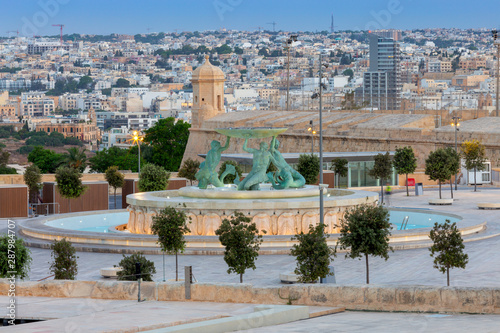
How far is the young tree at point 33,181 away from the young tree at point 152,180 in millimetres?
3535

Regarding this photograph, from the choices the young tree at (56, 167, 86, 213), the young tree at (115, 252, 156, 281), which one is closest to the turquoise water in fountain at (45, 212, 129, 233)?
the young tree at (56, 167, 86, 213)

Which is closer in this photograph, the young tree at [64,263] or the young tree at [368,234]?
the young tree at [64,263]

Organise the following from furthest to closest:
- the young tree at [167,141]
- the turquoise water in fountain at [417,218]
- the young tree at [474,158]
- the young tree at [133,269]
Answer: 1. the young tree at [167,141]
2. the young tree at [474,158]
3. the turquoise water in fountain at [417,218]
4. the young tree at [133,269]

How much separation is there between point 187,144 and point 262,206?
3876 centimetres

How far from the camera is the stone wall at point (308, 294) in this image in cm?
1236

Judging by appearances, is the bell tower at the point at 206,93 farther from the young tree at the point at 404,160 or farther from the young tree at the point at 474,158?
the young tree at the point at 404,160

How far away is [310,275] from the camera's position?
15445 mm

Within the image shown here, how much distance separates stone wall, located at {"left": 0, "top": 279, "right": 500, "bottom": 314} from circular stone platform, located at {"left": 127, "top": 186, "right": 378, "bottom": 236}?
25.8 ft

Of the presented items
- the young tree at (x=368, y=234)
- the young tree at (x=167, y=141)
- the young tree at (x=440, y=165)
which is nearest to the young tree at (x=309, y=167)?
the young tree at (x=440, y=165)

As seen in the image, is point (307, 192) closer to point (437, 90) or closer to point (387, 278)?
point (387, 278)

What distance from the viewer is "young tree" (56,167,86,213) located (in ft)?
95.6

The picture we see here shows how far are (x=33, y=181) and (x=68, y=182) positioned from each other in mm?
2352

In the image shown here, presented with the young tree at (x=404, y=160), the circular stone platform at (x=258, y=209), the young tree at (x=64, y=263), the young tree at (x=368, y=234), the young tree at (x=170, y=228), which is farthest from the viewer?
the young tree at (x=404, y=160)

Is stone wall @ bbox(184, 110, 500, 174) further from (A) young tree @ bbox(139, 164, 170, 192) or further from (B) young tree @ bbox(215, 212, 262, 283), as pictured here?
(B) young tree @ bbox(215, 212, 262, 283)
